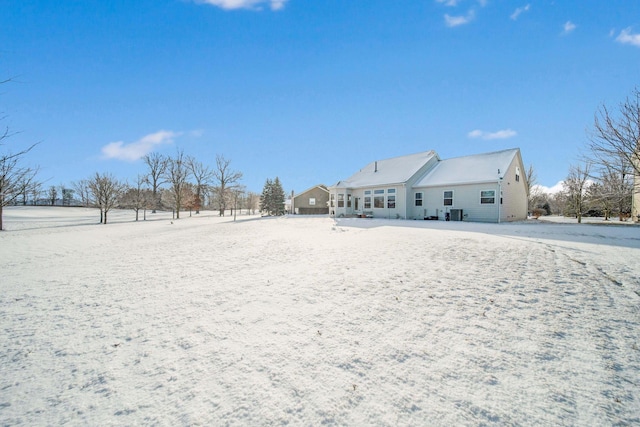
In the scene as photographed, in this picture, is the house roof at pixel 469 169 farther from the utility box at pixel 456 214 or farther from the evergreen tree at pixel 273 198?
the evergreen tree at pixel 273 198

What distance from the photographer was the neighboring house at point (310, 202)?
39.0 m

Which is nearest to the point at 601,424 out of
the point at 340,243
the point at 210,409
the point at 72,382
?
the point at 210,409

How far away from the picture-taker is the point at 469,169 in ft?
70.5

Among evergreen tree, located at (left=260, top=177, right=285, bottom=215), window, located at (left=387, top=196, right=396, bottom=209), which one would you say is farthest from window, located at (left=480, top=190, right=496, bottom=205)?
evergreen tree, located at (left=260, top=177, right=285, bottom=215)

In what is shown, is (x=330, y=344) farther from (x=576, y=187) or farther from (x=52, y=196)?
(x=52, y=196)

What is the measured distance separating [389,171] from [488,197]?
9447 mm

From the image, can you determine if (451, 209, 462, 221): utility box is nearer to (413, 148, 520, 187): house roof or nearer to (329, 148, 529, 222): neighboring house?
(329, 148, 529, 222): neighboring house

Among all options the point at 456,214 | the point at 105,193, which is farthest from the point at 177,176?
the point at 456,214

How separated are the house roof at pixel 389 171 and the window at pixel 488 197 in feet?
18.7

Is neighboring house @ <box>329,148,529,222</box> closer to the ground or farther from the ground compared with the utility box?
farther from the ground

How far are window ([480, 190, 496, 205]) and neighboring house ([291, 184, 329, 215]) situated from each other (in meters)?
22.7

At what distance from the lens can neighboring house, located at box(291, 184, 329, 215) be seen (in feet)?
128

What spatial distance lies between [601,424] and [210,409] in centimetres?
342

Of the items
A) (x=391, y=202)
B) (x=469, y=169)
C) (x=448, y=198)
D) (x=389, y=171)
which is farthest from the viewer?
(x=389, y=171)
